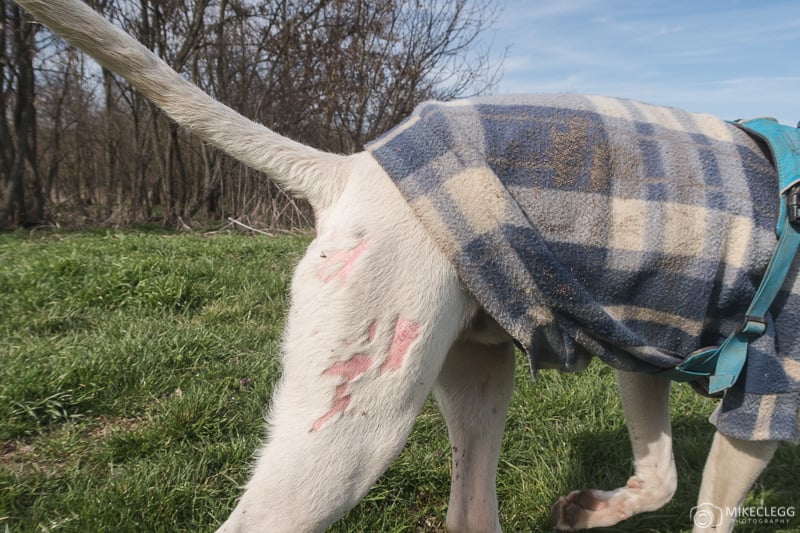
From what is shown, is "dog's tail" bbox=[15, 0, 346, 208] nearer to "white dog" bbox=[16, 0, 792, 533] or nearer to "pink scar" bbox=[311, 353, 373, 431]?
"white dog" bbox=[16, 0, 792, 533]

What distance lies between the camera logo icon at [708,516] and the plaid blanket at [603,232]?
1.31 ft

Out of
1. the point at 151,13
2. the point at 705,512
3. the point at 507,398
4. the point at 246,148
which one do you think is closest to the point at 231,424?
the point at 507,398

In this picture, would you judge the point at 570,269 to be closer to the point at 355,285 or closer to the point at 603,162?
the point at 603,162

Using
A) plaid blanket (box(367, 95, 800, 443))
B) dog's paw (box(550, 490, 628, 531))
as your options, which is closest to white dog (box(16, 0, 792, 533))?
plaid blanket (box(367, 95, 800, 443))

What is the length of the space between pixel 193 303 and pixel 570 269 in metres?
3.65

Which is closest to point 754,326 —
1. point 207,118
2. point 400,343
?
point 400,343

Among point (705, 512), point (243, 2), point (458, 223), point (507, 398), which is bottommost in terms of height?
point (705, 512)

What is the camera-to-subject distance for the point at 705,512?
1.80 m

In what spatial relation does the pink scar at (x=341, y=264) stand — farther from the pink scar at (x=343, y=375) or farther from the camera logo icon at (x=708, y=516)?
the camera logo icon at (x=708, y=516)

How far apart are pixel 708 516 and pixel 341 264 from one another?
1.50m

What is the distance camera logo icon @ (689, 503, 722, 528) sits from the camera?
177 centimetres

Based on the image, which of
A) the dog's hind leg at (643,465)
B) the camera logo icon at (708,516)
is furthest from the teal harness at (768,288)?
the dog's hind leg at (643,465)

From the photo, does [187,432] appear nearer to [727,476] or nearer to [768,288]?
[727,476]

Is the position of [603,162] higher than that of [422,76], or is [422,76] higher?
[422,76]
